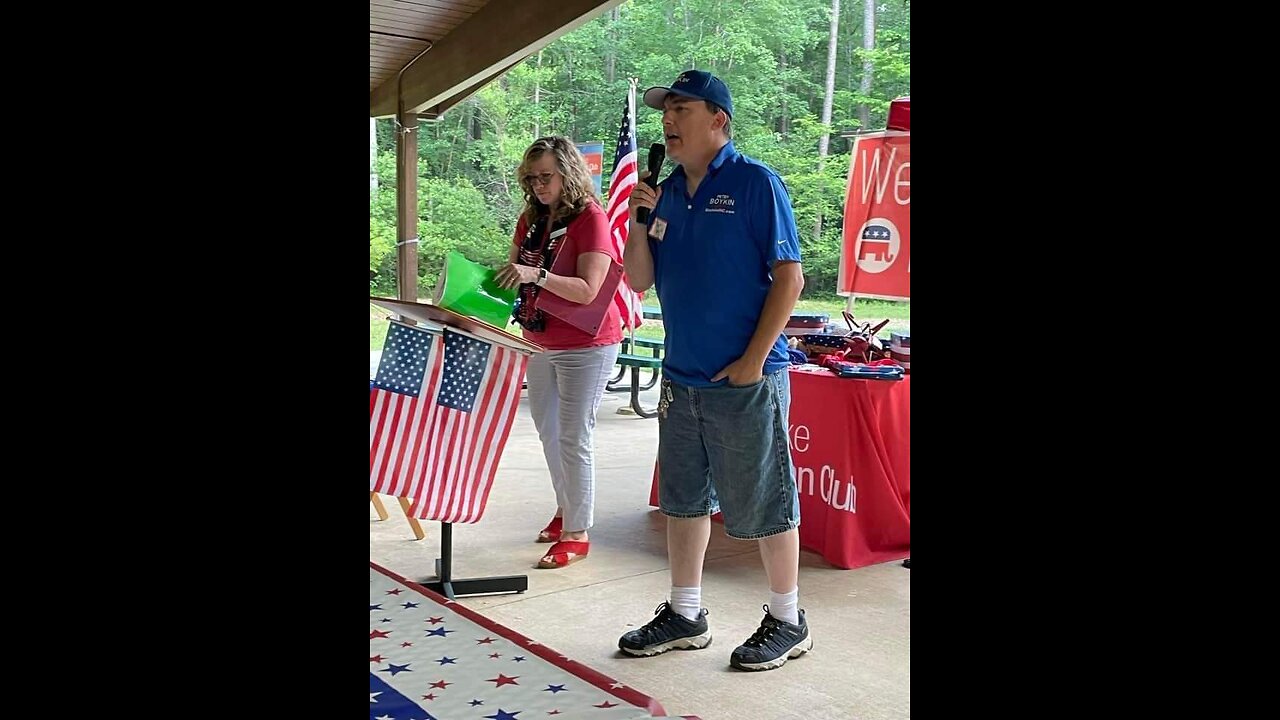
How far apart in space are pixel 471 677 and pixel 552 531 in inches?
88.2

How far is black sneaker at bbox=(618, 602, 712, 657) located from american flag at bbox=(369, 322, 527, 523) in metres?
0.67

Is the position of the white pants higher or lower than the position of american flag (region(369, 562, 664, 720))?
higher

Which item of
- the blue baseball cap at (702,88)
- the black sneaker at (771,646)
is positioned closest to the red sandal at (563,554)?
the black sneaker at (771,646)

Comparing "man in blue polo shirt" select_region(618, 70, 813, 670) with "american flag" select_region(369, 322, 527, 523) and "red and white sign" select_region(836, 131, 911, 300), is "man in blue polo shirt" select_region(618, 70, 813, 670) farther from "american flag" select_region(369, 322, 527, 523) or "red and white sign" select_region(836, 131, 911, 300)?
"red and white sign" select_region(836, 131, 911, 300)

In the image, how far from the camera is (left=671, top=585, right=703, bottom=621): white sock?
9.74 ft

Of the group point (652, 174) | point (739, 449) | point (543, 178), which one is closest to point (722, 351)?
point (739, 449)

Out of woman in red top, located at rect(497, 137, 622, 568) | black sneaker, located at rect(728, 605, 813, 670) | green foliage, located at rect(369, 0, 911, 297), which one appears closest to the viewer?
black sneaker, located at rect(728, 605, 813, 670)

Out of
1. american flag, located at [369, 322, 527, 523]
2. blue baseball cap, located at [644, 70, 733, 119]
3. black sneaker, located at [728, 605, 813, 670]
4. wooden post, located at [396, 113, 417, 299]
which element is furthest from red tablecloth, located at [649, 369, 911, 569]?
wooden post, located at [396, 113, 417, 299]
